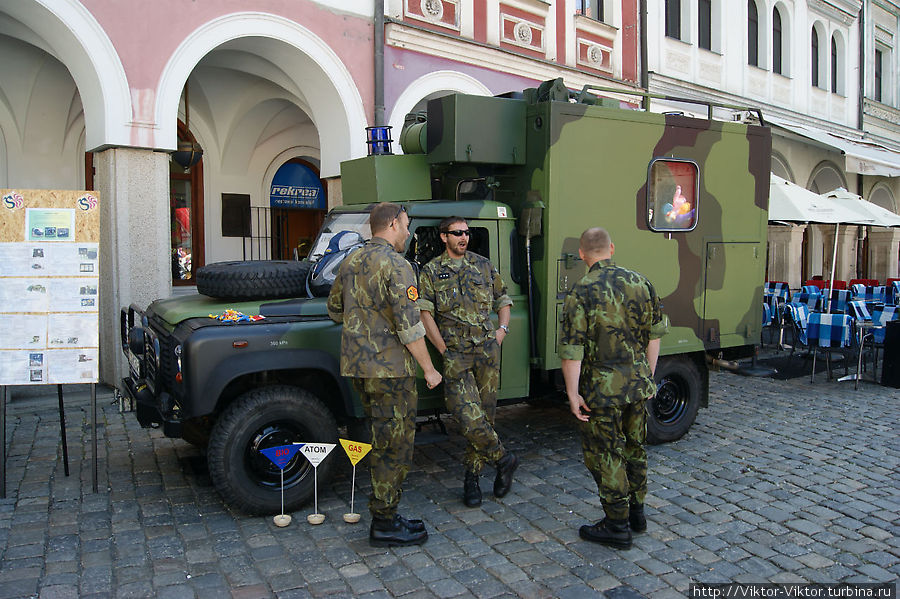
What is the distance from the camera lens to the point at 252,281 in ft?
15.7

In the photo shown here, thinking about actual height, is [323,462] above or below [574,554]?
above

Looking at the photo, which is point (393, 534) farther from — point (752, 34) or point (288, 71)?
point (752, 34)

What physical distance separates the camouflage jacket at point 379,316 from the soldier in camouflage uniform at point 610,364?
2.95 feet

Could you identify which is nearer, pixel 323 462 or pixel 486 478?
pixel 323 462

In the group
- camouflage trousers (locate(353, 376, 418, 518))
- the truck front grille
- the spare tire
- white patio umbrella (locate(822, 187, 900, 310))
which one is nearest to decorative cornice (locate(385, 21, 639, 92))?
white patio umbrella (locate(822, 187, 900, 310))

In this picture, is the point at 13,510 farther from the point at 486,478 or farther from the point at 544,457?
the point at 544,457

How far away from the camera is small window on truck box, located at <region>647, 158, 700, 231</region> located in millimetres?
5941

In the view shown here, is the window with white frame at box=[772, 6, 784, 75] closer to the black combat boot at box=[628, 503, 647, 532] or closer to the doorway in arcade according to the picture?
the doorway in arcade

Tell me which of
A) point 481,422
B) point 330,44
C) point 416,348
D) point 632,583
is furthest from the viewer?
point 330,44

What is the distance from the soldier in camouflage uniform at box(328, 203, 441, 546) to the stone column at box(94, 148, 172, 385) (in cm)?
470

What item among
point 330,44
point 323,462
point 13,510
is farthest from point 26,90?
point 323,462

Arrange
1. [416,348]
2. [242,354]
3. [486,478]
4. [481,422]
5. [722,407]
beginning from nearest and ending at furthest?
[416,348], [242,354], [481,422], [486,478], [722,407]

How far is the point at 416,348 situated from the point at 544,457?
2.36 meters

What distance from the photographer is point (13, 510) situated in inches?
185
